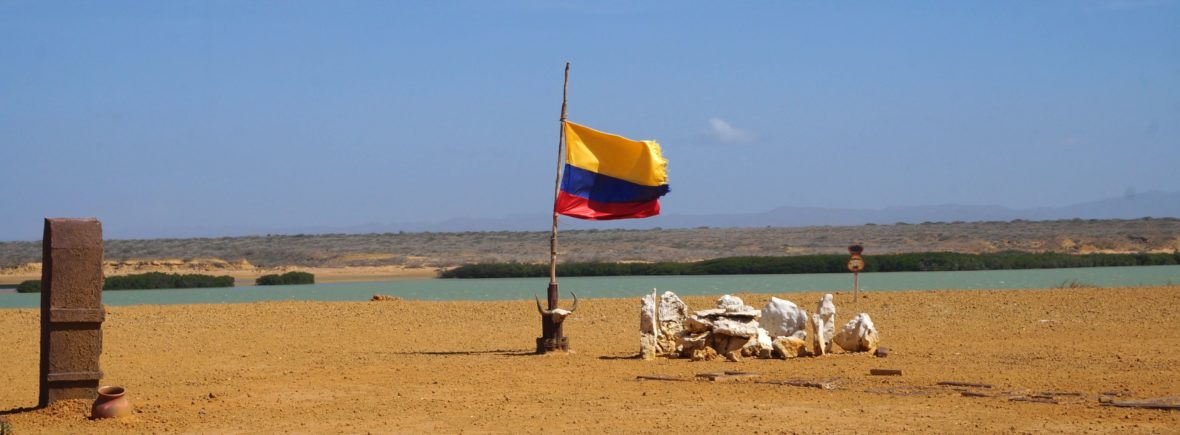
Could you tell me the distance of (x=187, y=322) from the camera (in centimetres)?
1956

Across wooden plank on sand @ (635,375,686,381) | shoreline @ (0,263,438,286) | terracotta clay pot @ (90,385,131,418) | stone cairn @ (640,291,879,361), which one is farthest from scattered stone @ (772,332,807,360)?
shoreline @ (0,263,438,286)

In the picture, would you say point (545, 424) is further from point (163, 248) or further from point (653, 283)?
point (163, 248)

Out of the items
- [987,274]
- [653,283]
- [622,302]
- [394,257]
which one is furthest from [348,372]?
[394,257]

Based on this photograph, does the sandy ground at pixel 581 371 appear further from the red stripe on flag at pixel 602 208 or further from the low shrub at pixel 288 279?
the low shrub at pixel 288 279

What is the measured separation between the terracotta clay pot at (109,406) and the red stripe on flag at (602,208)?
6.41 metres

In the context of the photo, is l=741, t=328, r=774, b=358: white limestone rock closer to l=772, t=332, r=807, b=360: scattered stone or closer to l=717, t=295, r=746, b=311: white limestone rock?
l=772, t=332, r=807, b=360: scattered stone

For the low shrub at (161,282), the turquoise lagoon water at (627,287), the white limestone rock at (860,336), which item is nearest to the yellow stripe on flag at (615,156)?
the white limestone rock at (860,336)

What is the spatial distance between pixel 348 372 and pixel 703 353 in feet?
12.2

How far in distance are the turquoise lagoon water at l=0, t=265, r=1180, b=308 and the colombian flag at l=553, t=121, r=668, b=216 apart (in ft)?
Answer: 31.2

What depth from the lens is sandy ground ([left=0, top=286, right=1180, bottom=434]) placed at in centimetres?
1003

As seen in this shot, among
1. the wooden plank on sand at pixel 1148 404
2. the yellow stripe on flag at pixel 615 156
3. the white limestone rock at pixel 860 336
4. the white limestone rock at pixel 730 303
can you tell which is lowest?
the wooden plank on sand at pixel 1148 404

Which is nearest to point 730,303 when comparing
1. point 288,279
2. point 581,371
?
point 581,371

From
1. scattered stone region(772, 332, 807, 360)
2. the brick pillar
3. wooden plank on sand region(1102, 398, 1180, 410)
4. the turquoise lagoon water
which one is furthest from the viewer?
the turquoise lagoon water

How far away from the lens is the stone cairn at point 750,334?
1446 cm
